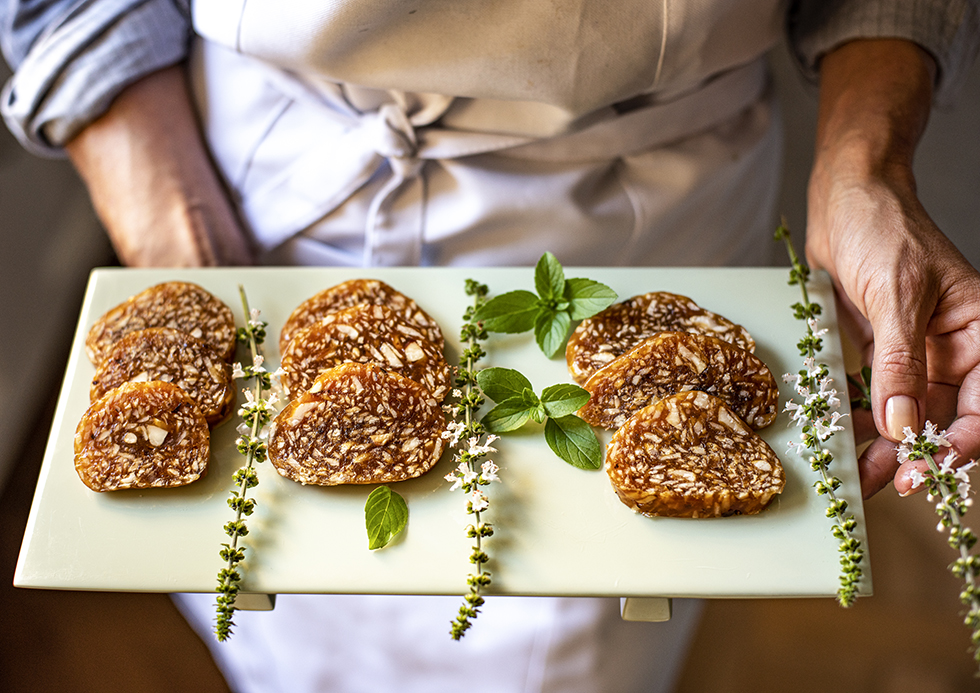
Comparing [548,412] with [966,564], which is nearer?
[966,564]

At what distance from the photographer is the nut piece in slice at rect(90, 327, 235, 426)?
726 millimetres

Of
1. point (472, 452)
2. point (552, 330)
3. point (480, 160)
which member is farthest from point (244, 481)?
point (480, 160)

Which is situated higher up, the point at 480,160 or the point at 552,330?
the point at 480,160

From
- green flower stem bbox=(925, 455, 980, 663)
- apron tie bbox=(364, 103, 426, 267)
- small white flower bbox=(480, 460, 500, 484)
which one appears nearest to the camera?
green flower stem bbox=(925, 455, 980, 663)

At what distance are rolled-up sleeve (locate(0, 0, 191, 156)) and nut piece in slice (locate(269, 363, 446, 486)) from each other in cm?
59

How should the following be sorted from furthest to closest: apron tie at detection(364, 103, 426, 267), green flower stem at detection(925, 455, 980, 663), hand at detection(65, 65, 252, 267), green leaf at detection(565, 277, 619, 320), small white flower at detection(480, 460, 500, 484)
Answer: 1. hand at detection(65, 65, 252, 267)
2. apron tie at detection(364, 103, 426, 267)
3. green leaf at detection(565, 277, 619, 320)
4. small white flower at detection(480, 460, 500, 484)
5. green flower stem at detection(925, 455, 980, 663)

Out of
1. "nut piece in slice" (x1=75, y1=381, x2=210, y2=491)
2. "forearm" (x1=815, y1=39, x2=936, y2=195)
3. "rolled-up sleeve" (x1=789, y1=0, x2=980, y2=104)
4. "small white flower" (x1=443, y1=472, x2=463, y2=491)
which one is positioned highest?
"rolled-up sleeve" (x1=789, y1=0, x2=980, y2=104)

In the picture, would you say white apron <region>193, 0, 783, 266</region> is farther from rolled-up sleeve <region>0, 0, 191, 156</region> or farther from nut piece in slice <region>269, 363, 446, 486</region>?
nut piece in slice <region>269, 363, 446, 486</region>

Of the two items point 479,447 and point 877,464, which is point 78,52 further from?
point 877,464

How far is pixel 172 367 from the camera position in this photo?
0.74m

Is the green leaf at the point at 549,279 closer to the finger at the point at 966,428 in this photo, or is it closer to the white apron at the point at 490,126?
the white apron at the point at 490,126

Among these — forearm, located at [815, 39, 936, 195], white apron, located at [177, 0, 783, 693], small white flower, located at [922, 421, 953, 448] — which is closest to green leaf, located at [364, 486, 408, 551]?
white apron, located at [177, 0, 783, 693]

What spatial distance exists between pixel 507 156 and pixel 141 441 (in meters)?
0.51

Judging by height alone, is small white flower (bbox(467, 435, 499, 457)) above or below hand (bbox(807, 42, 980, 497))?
below
